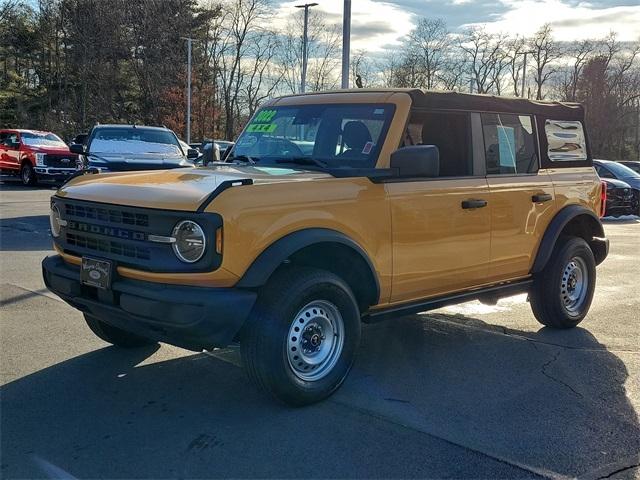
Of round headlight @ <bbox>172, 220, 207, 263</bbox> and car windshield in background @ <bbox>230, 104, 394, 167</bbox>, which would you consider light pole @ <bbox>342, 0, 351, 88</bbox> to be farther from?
round headlight @ <bbox>172, 220, 207, 263</bbox>

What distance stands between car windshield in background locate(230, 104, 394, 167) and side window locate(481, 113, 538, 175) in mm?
1125

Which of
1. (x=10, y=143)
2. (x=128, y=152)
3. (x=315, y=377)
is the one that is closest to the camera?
(x=315, y=377)

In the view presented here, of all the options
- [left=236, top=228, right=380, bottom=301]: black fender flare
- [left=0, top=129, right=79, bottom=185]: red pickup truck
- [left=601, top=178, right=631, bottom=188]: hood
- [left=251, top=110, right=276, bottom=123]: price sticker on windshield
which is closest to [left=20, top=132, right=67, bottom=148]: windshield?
[left=0, top=129, right=79, bottom=185]: red pickup truck

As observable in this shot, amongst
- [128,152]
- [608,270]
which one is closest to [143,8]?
[128,152]

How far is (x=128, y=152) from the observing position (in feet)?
42.6

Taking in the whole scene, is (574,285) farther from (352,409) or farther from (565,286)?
(352,409)

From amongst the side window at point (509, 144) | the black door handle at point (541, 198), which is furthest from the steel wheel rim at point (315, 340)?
the black door handle at point (541, 198)

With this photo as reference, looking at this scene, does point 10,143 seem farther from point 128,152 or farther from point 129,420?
point 129,420

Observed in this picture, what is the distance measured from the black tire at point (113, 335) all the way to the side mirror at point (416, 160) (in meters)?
2.39

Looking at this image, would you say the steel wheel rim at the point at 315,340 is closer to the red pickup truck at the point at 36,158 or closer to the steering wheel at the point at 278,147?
the steering wheel at the point at 278,147

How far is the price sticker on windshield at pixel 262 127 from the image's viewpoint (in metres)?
5.30

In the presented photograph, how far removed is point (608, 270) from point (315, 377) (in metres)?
6.93

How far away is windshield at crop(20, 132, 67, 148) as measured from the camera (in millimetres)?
22016

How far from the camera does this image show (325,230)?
404 cm
